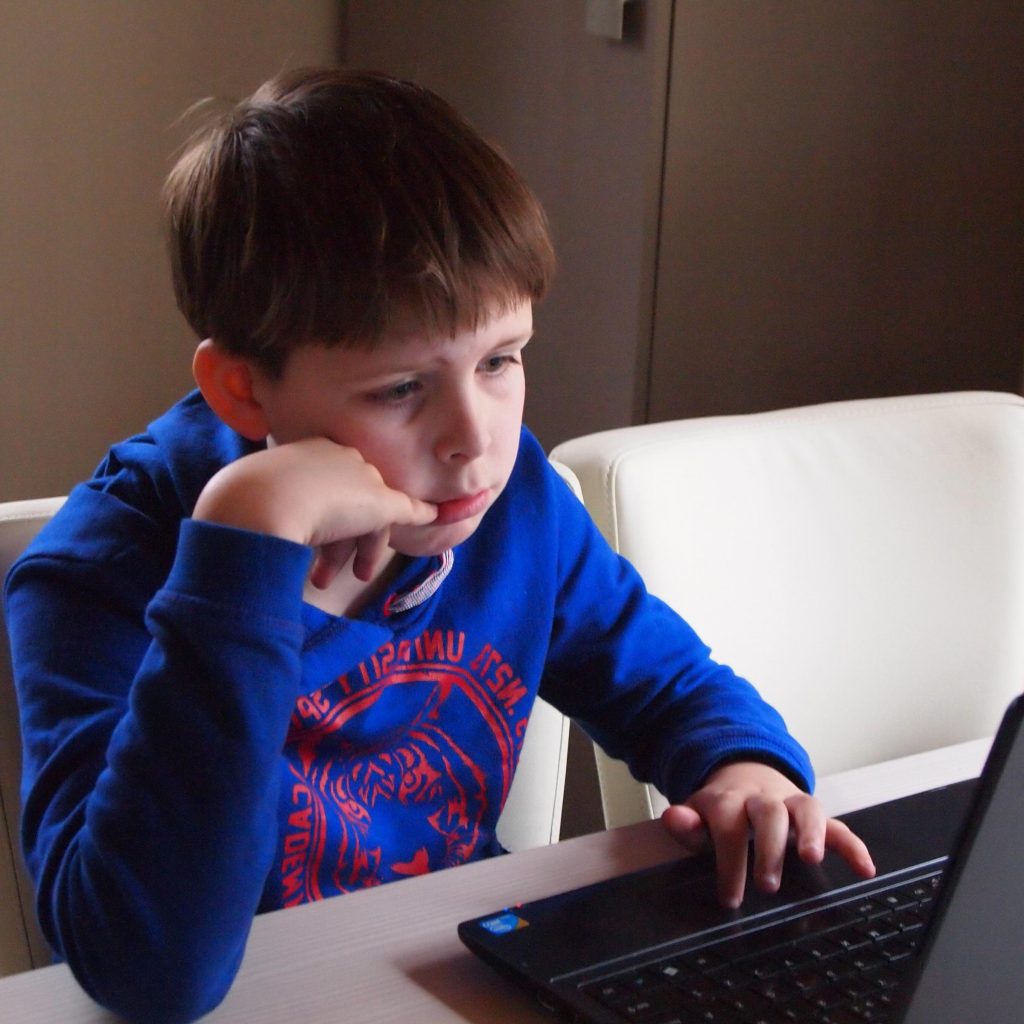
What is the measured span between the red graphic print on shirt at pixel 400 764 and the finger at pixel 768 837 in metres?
0.24

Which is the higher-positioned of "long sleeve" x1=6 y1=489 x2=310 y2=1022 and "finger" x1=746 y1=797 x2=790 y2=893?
"long sleeve" x1=6 y1=489 x2=310 y2=1022

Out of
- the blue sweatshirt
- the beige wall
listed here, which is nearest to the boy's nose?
the blue sweatshirt

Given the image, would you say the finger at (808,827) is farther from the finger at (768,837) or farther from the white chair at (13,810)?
the white chair at (13,810)

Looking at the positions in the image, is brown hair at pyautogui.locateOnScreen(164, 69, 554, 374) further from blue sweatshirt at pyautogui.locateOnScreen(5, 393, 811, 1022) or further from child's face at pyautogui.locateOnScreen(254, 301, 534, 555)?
blue sweatshirt at pyautogui.locateOnScreen(5, 393, 811, 1022)

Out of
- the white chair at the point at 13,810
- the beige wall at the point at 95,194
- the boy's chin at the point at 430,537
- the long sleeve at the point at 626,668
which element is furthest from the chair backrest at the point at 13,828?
the beige wall at the point at 95,194

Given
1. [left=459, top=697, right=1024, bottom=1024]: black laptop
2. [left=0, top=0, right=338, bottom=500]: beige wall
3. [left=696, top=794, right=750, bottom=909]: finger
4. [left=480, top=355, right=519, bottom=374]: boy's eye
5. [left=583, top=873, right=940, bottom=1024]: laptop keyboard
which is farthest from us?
[left=0, top=0, right=338, bottom=500]: beige wall

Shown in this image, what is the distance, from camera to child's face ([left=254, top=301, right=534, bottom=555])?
0.80 meters

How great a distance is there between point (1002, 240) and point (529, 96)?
0.75 meters

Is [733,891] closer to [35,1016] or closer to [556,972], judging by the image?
[556,972]

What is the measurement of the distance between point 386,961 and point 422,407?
30 centimetres

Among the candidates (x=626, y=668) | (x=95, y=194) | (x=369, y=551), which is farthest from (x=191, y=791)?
(x=95, y=194)

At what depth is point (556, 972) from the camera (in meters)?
0.64

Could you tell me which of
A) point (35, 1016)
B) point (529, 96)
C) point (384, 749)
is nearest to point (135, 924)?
point (35, 1016)

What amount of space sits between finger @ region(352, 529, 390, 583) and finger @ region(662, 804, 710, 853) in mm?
225
